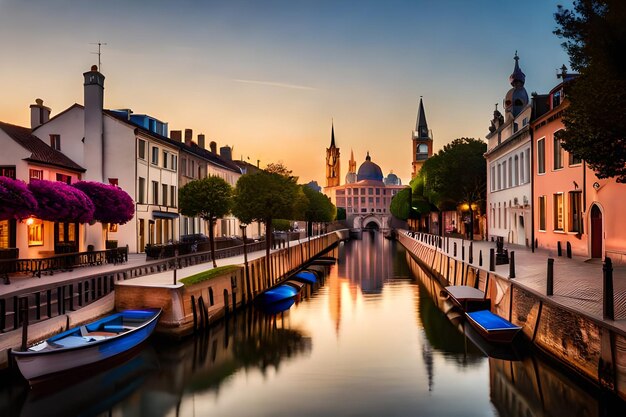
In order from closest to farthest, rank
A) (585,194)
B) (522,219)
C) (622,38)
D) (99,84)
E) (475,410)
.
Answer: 1. (622,38)
2. (475,410)
3. (585,194)
4. (99,84)
5. (522,219)

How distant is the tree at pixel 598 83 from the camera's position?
13367 mm

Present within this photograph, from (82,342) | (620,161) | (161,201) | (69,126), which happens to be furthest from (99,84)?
(620,161)

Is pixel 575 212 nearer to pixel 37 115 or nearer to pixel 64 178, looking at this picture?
pixel 64 178

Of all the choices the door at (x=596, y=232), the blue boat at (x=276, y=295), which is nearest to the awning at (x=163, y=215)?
the blue boat at (x=276, y=295)

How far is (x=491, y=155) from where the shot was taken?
2202 inches

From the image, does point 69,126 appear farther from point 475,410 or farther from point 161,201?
point 475,410

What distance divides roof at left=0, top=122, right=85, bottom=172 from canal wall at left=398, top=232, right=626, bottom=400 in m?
29.1

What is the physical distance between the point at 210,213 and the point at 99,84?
14795 mm

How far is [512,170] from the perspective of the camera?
153 ft

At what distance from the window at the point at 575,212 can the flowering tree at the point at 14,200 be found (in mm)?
29235

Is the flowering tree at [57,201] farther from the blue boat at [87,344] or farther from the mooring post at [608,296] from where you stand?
the mooring post at [608,296]

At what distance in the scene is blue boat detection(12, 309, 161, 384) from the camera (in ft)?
47.1

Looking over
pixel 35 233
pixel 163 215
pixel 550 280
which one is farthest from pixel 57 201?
pixel 550 280

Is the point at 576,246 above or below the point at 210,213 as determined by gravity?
below
